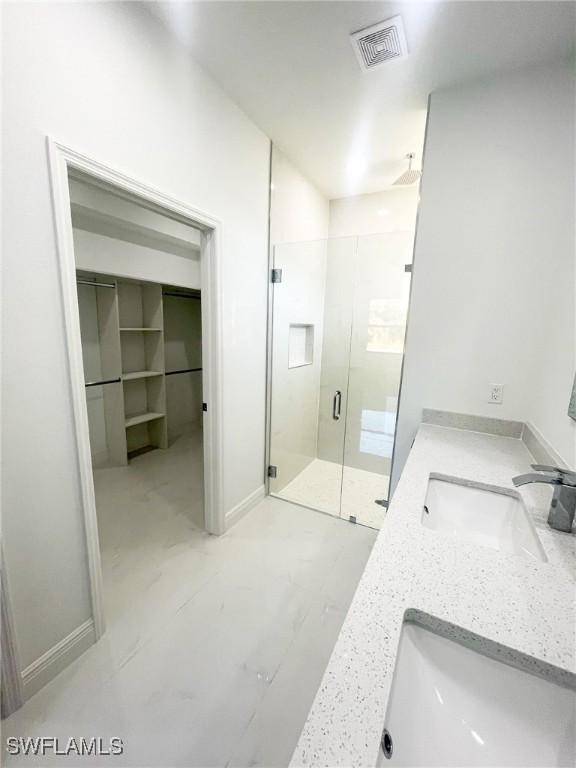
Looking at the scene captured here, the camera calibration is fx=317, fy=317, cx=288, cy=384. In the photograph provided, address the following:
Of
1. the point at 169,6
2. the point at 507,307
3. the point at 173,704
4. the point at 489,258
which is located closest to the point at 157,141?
the point at 169,6

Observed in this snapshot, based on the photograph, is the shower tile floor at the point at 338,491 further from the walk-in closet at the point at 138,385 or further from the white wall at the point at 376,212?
the white wall at the point at 376,212

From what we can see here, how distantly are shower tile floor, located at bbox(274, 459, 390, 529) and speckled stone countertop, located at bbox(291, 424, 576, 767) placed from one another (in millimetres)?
1648

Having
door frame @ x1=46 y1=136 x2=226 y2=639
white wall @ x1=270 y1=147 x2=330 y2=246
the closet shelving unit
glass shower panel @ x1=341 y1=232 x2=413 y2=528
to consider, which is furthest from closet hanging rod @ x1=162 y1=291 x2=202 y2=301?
glass shower panel @ x1=341 y1=232 x2=413 y2=528

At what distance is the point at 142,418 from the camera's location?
3.61m

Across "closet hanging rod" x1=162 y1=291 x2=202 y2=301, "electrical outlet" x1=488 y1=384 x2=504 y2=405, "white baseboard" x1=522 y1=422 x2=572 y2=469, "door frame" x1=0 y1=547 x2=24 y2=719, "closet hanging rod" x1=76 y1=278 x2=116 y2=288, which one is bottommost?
"door frame" x1=0 y1=547 x2=24 y2=719

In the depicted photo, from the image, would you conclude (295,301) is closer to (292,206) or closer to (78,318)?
(292,206)

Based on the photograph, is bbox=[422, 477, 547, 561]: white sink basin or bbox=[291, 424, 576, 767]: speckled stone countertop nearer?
bbox=[291, 424, 576, 767]: speckled stone countertop

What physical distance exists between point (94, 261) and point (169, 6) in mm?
1643

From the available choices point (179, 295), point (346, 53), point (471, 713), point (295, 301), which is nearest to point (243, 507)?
point (295, 301)

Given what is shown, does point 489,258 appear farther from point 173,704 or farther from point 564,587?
point 173,704

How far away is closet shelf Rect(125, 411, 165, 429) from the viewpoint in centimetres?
347

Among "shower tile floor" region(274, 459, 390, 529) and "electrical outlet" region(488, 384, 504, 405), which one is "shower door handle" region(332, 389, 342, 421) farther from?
"electrical outlet" region(488, 384, 504, 405)

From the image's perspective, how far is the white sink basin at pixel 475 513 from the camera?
3.86ft

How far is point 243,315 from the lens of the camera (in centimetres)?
225
